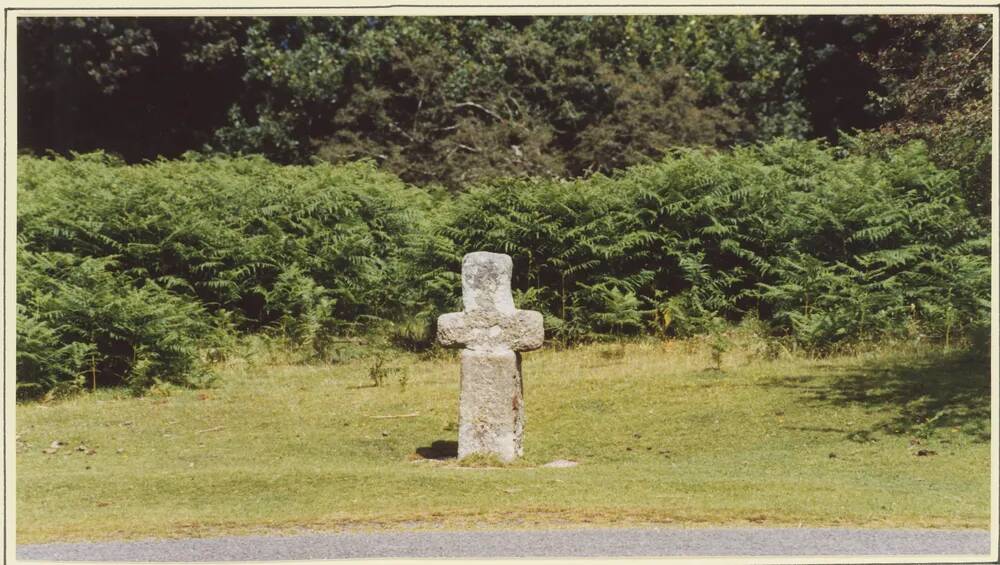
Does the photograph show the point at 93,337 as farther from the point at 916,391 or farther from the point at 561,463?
the point at 916,391

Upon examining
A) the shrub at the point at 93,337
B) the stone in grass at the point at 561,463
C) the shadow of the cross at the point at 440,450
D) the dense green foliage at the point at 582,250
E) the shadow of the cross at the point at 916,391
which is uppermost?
the dense green foliage at the point at 582,250

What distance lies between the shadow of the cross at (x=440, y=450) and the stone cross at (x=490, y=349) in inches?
30.1

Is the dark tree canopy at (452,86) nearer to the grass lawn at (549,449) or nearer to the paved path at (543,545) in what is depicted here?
the grass lawn at (549,449)

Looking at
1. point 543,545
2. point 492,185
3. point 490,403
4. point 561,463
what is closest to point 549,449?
point 561,463

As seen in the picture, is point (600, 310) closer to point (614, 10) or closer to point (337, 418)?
point (337, 418)

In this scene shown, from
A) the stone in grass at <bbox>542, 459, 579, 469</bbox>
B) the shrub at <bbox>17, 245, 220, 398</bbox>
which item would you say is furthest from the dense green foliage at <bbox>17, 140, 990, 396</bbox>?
the stone in grass at <bbox>542, 459, 579, 469</bbox>

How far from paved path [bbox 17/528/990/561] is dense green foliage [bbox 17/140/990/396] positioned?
9241 millimetres

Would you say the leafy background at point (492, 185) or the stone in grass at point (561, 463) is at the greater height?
the leafy background at point (492, 185)

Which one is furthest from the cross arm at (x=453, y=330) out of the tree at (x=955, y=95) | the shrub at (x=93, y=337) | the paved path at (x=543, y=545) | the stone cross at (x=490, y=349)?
the tree at (x=955, y=95)

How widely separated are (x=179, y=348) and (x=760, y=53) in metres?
19.5

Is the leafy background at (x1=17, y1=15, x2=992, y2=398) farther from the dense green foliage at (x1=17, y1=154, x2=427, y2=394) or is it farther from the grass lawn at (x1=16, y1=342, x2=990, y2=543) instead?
the grass lawn at (x1=16, y1=342, x2=990, y2=543)

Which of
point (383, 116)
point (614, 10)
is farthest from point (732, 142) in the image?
point (614, 10)

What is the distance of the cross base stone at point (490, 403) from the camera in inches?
492

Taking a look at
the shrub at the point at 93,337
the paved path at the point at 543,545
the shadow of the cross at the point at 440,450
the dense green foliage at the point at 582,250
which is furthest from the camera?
the dense green foliage at the point at 582,250
